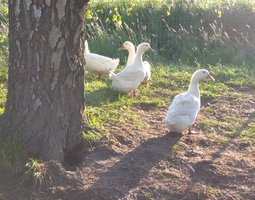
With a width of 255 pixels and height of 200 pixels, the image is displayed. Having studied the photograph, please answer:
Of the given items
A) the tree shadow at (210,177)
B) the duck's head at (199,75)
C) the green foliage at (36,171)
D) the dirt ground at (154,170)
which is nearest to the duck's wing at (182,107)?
the dirt ground at (154,170)

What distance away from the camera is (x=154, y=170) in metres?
4.81

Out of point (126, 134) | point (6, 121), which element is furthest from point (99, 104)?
point (6, 121)

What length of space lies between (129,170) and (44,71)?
4.17ft

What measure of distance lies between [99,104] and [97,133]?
52.9 inches

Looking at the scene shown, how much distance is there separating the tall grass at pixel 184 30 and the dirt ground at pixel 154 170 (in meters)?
4.48

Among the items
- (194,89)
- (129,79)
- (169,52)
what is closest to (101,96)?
(129,79)

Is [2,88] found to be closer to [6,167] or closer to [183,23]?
[6,167]

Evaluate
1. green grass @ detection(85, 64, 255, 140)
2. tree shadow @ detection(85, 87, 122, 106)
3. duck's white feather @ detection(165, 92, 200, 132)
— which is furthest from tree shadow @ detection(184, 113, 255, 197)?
tree shadow @ detection(85, 87, 122, 106)

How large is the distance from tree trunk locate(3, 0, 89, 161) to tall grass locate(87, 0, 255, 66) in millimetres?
5246

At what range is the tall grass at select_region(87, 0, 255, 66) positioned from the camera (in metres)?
10.1

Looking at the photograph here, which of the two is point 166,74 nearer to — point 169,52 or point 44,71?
point 169,52

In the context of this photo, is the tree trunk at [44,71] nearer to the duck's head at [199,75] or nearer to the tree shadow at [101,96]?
the tree shadow at [101,96]

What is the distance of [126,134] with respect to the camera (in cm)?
544

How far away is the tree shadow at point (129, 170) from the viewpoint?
4.40 meters
